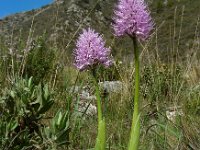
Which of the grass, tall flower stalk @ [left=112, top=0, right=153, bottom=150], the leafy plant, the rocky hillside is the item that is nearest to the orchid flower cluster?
tall flower stalk @ [left=112, top=0, right=153, bottom=150]

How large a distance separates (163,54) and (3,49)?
6973mm

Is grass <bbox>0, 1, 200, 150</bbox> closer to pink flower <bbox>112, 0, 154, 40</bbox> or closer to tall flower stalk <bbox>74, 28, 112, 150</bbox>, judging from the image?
tall flower stalk <bbox>74, 28, 112, 150</bbox>

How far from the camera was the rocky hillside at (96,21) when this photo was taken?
8.50 metres

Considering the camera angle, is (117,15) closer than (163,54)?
Yes

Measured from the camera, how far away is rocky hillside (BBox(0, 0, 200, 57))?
8497mm

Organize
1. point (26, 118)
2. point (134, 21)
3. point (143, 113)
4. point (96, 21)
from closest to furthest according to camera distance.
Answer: point (134, 21) → point (26, 118) → point (143, 113) → point (96, 21)

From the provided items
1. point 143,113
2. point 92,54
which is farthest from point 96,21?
point 92,54

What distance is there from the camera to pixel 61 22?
888cm

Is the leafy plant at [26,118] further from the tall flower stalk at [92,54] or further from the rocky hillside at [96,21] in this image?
the rocky hillside at [96,21]

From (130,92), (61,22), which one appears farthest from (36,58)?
(61,22)

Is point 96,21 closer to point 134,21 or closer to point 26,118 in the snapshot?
point 26,118

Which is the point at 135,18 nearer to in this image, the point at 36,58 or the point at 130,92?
the point at 130,92

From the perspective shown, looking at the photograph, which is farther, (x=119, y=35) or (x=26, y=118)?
(x=26, y=118)

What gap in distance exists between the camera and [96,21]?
8.60m
